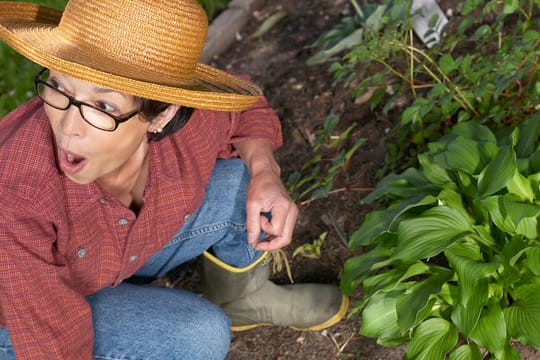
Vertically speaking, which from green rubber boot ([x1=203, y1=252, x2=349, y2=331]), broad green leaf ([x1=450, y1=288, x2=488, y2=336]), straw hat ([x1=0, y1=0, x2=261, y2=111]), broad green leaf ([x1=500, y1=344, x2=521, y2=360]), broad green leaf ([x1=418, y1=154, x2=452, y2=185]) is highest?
straw hat ([x1=0, y1=0, x2=261, y2=111])

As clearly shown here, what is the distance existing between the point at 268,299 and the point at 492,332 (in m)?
0.84

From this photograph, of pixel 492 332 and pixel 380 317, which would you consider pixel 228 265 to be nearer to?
pixel 380 317

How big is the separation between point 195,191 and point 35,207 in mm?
568

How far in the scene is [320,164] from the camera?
3092mm

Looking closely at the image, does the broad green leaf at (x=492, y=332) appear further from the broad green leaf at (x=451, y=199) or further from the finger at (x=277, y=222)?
the finger at (x=277, y=222)

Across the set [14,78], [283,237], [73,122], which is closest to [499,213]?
[283,237]

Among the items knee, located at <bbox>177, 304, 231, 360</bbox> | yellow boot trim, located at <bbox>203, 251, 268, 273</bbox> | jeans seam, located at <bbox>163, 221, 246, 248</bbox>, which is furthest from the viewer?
yellow boot trim, located at <bbox>203, 251, 268, 273</bbox>

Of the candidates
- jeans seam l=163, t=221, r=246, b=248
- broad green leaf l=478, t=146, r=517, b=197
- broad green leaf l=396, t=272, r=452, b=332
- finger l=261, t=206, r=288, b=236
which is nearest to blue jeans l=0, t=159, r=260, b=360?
jeans seam l=163, t=221, r=246, b=248

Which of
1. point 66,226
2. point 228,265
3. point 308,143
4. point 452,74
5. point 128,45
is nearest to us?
point 128,45

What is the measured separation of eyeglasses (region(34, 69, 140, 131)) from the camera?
1.71m

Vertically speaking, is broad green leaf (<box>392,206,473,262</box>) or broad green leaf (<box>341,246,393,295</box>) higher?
broad green leaf (<box>392,206,473,262</box>)

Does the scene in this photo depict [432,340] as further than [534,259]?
Yes

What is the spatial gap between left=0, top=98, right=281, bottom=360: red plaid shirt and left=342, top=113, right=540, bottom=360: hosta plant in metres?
0.54

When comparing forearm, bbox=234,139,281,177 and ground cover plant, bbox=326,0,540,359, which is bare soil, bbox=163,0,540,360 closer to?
ground cover plant, bbox=326,0,540,359
